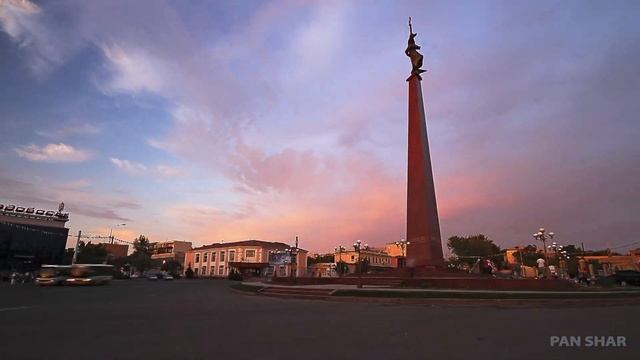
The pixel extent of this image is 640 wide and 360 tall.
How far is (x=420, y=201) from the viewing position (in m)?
32.3

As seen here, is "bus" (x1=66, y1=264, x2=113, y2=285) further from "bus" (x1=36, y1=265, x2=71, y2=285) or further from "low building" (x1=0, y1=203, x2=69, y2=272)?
"low building" (x1=0, y1=203, x2=69, y2=272)

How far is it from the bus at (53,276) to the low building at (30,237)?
110 feet

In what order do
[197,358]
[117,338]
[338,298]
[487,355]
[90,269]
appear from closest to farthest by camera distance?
[197,358]
[487,355]
[117,338]
[338,298]
[90,269]

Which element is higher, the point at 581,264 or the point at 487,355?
the point at 581,264

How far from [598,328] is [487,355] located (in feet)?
19.0

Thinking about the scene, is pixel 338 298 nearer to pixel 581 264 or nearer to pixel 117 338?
pixel 117 338

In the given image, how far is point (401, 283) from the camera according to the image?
28656 millimetres

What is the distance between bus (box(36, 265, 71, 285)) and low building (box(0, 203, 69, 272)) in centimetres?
3354

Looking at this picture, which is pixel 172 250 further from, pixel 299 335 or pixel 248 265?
pixel 299 335

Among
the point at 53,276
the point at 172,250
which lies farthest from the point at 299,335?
the point at 172,250

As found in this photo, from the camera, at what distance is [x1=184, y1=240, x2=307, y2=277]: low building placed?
79.9 metres

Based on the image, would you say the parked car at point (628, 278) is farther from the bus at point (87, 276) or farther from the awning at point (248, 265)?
the awning at point (248, 265)

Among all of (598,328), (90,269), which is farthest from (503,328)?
(90,269)

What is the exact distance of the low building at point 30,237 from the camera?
225 ft
